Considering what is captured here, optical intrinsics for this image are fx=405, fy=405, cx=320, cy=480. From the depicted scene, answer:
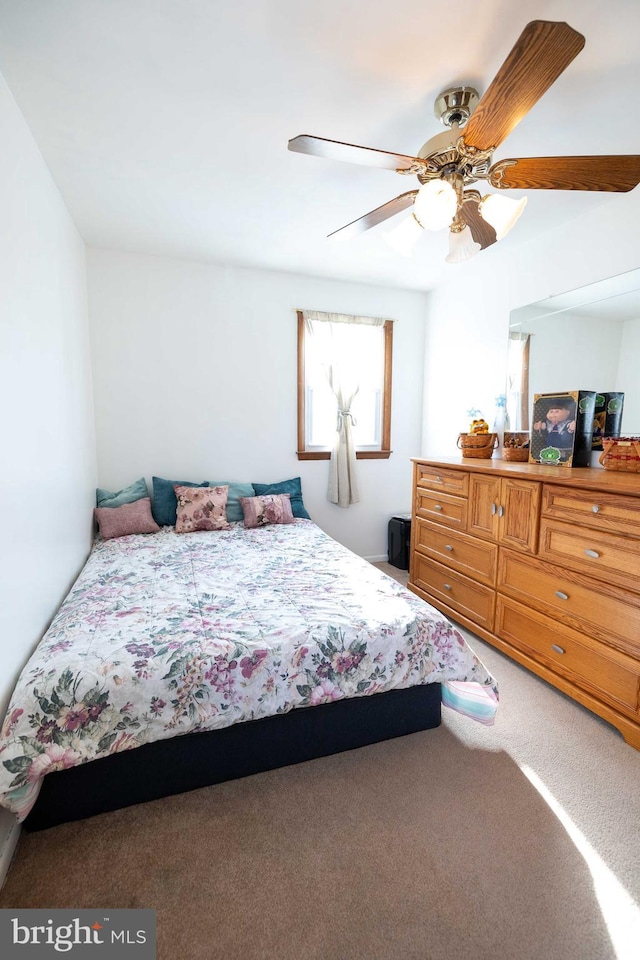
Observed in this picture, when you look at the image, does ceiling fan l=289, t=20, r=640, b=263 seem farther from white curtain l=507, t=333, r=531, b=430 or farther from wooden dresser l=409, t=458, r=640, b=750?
white curtain l=507, t=333, r=531, b=430

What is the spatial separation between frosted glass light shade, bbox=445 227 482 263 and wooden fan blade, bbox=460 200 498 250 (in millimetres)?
28

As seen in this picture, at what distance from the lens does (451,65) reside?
4.79ft

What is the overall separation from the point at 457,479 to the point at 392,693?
4.83ft

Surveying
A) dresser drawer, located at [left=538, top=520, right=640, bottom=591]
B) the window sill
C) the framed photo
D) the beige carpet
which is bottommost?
the beige carpet

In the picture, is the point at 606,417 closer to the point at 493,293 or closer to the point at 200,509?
the point at 493,293

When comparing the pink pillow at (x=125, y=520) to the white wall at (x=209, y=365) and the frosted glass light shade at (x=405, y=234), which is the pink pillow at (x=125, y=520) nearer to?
the white wall at (x=209, y=365)

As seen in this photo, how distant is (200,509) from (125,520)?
0.54 m

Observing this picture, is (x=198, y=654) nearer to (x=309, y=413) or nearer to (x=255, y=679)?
(x=255, y=679)

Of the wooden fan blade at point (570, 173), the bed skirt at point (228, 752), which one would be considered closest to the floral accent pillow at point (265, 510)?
the bed skirt at point (228, 752)

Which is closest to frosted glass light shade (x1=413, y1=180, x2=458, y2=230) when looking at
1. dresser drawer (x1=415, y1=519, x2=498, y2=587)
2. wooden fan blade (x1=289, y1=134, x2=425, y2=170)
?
wooden fan blade (x1=289, y1=134, x2=425, y2=170)

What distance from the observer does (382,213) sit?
1.78 m

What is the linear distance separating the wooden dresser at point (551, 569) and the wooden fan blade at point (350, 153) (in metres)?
1.52

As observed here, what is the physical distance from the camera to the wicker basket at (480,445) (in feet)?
9.92

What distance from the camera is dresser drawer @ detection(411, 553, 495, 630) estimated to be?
2.50 m
